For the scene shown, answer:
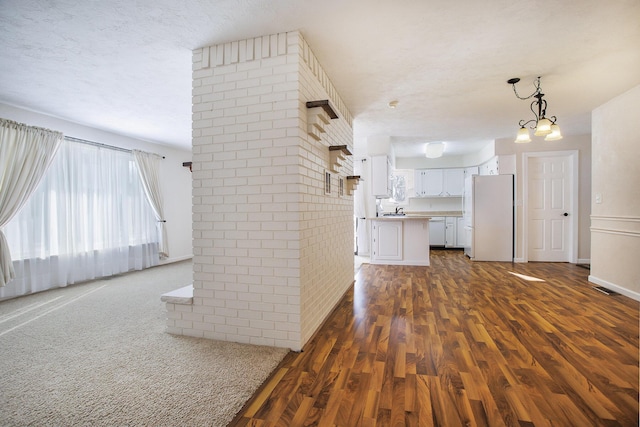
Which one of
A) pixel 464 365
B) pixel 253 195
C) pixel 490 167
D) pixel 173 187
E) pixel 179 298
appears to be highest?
pixel 490 167

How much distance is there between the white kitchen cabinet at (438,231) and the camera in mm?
7945

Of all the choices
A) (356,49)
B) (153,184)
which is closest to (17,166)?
(153,184)

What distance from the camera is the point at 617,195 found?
3783 millimetres

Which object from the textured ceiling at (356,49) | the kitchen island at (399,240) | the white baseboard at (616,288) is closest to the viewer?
the textured ceiling at (356,49)

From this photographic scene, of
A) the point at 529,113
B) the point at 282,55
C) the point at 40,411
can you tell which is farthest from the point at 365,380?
the point at 529,113

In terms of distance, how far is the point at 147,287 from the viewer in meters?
4.28

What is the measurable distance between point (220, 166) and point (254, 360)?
152cm

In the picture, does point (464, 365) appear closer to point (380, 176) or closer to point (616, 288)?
point (616, 288)

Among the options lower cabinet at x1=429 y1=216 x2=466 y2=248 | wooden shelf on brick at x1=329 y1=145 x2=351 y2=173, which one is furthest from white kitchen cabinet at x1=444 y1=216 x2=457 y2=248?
wooden shelf on brick at x1=329 y1=145 x2=351 y2=173

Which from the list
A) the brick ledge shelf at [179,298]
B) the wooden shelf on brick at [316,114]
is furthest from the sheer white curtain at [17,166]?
the wooden shelf on brick at [316,114]

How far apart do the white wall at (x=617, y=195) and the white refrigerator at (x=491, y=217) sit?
1.73 metres

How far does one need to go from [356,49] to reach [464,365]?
266 cm

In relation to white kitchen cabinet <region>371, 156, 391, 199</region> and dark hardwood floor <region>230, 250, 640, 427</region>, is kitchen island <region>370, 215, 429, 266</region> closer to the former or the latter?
white kitchen cabinet <region>371, 156, 391, 199</region>

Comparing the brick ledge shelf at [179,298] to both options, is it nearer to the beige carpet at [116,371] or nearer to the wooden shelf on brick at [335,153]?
the beige carpet at [116,371]
